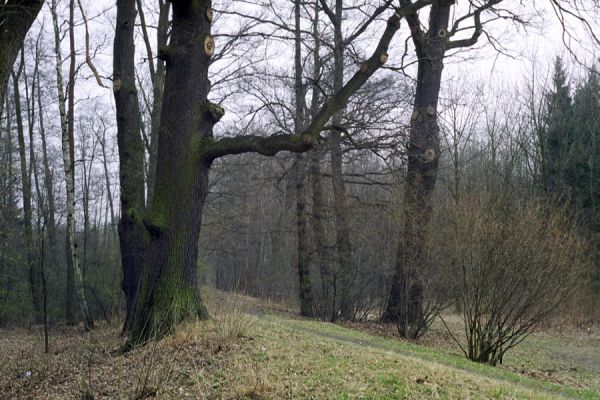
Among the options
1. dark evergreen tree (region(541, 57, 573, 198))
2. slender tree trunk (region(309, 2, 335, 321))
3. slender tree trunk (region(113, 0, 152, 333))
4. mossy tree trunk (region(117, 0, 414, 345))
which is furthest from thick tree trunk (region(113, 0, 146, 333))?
dark evergreen tree (region(541, 57, 573, 198))

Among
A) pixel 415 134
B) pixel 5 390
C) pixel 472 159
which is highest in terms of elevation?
pixel 472 159

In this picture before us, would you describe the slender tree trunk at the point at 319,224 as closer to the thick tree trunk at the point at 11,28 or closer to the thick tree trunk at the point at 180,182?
the thick tree trunk at the point at 180,182

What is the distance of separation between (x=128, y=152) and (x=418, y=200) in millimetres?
6902

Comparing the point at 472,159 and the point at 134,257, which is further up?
the point at 472,159

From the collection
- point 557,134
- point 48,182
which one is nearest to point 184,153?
point 48,182

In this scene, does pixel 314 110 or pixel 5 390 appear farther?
pixel 314 110

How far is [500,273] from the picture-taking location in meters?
11.2

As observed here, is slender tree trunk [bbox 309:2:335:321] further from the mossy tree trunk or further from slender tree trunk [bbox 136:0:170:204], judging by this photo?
the mossy tree trunk

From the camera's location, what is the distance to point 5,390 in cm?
921

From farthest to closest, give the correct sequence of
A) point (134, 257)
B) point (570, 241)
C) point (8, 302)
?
point (8, 302)
point (570, 241)
point (134, 257)

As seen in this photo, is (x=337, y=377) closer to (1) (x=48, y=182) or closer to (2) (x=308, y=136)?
(2) (x=308, y=136)

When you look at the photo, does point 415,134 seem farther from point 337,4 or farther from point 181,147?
point 337,4

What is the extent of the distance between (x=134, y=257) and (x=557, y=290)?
8.49 meters

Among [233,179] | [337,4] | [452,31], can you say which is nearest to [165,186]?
[452,31]
